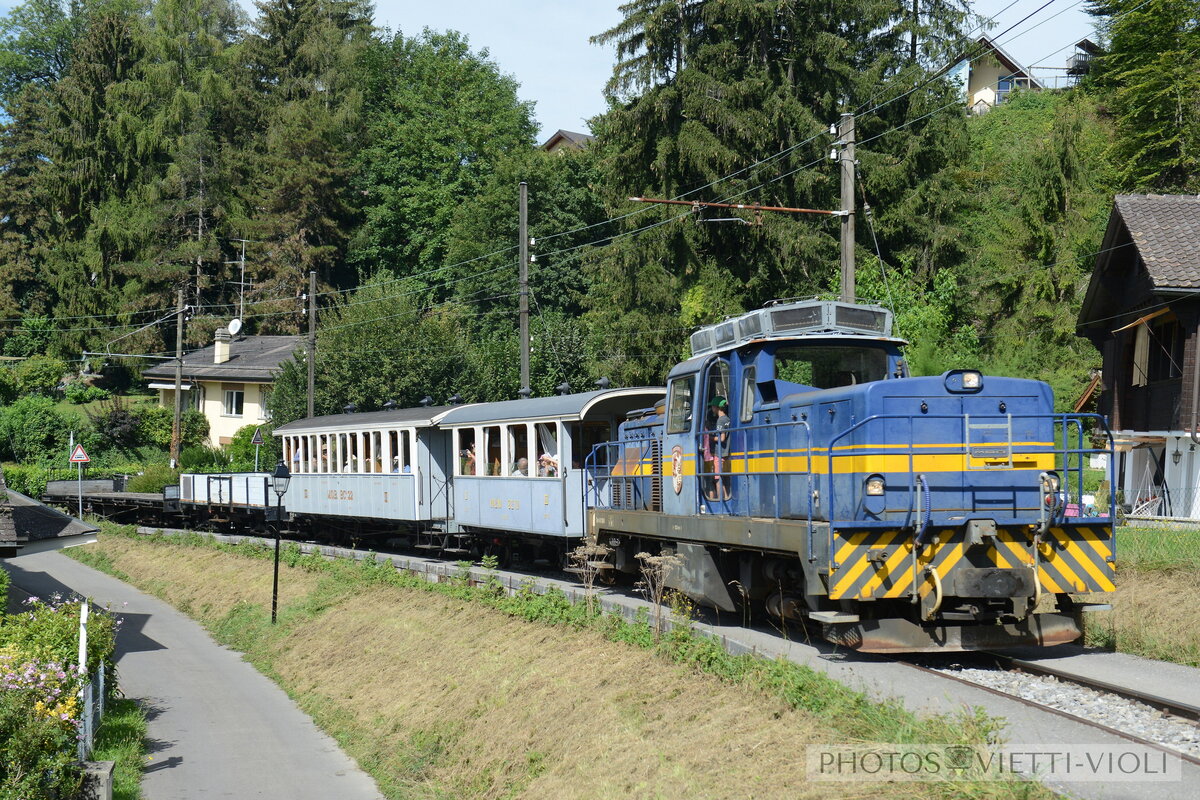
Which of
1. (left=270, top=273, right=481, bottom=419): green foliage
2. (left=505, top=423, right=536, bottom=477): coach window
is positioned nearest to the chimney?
(left=270, top=273, right=481, bottom=419): green foliage

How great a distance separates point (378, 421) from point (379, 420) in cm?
8

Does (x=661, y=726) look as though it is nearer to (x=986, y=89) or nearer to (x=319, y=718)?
(x=319, y=718)

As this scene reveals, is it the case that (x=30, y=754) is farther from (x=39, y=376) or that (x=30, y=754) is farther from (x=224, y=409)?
(x=39, y=376)

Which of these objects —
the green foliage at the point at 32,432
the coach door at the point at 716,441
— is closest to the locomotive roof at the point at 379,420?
the coach door at the point at 716,441

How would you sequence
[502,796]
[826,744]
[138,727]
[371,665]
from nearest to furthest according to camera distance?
[826,744] → [502,796] → [138,727] → [371,665]

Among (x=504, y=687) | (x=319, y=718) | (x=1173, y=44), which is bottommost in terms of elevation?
(x=319, y=718)

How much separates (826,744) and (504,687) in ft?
21.7

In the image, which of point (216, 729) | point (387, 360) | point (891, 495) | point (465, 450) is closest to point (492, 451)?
point (465, 450)

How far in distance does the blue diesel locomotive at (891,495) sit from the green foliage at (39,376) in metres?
61.3

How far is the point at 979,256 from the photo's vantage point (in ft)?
140

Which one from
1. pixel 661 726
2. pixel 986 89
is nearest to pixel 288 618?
pixel 661 726

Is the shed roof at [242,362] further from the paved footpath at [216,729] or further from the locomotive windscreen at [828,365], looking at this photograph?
the locomotive windscreen at [828,365]

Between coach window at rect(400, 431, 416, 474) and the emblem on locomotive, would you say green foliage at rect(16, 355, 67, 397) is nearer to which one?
coach window at rect(400, 431, 416, 474)

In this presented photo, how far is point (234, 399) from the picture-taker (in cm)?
6188
